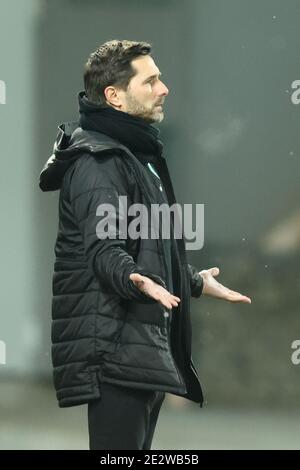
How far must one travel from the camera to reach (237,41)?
5965 mm

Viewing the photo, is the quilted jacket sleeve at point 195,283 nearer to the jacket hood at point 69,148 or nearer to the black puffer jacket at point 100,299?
the black puffer jacket at point 100,299

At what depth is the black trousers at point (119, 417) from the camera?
374 centimetres

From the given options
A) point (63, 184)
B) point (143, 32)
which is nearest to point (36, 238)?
point (143, 32)

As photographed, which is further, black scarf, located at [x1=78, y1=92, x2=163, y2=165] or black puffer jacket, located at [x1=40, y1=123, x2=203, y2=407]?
black scarf, located at [x1=78, y1=92, x2=163, y2=165]

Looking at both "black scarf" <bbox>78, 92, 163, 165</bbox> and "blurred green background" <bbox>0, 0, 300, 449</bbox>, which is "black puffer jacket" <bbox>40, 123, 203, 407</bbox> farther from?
"blurred green background" <bbox>0, 0, 300, 449</bbox>

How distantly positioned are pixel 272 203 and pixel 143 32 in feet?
3.00

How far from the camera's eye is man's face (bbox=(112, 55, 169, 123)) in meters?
3.89

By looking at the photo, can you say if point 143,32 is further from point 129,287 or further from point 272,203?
point 129,287

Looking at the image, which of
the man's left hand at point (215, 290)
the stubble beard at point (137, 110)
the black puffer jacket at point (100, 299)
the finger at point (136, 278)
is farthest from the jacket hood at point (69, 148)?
the man's left hand at point (215, 290)

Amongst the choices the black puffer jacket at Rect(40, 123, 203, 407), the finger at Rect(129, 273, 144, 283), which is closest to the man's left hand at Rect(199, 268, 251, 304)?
the black puffer jacket at Rect(40, 123, 203, 407)

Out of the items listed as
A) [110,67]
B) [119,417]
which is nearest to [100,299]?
[119,417]

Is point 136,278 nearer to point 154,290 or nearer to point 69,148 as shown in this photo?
point 154,290

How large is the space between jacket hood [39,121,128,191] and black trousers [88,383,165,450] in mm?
604

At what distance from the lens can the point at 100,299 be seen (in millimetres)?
3736
